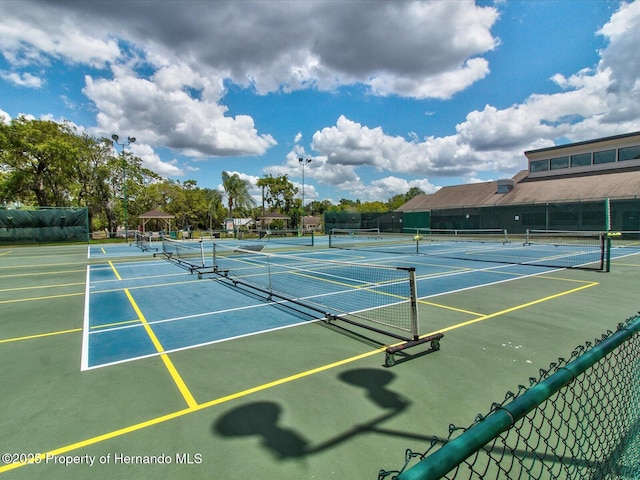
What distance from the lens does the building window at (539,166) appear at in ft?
154

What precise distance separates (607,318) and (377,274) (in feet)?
24.5

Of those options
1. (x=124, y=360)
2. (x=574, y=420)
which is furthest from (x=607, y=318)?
(x=124, y=360)

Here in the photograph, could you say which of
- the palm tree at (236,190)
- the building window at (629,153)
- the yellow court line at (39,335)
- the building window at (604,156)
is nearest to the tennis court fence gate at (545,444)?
the yellow court line at (39,335)

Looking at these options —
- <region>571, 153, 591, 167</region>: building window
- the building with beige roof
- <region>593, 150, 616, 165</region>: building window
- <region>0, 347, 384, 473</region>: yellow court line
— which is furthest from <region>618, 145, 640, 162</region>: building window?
<region>0, 347, 384, 473</region>: yellow court line

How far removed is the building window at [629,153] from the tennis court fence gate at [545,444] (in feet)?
165

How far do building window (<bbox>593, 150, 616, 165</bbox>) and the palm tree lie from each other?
61.0 meters

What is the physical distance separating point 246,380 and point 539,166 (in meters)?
55.7

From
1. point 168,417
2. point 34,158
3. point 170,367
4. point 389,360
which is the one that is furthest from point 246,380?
point 34,158

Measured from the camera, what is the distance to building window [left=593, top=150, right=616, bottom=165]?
1611 inches

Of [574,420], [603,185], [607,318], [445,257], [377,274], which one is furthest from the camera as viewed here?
[603,185]

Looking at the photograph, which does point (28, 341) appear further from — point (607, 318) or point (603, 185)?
point (603, 185)

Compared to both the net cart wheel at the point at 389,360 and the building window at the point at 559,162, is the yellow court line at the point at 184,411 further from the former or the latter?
the building window at the point at 559,162

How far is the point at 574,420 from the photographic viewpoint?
394cm

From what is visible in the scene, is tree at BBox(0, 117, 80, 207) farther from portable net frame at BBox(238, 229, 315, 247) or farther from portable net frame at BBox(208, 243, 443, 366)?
portable net frame at BBox(208, 243, 443, 366)
